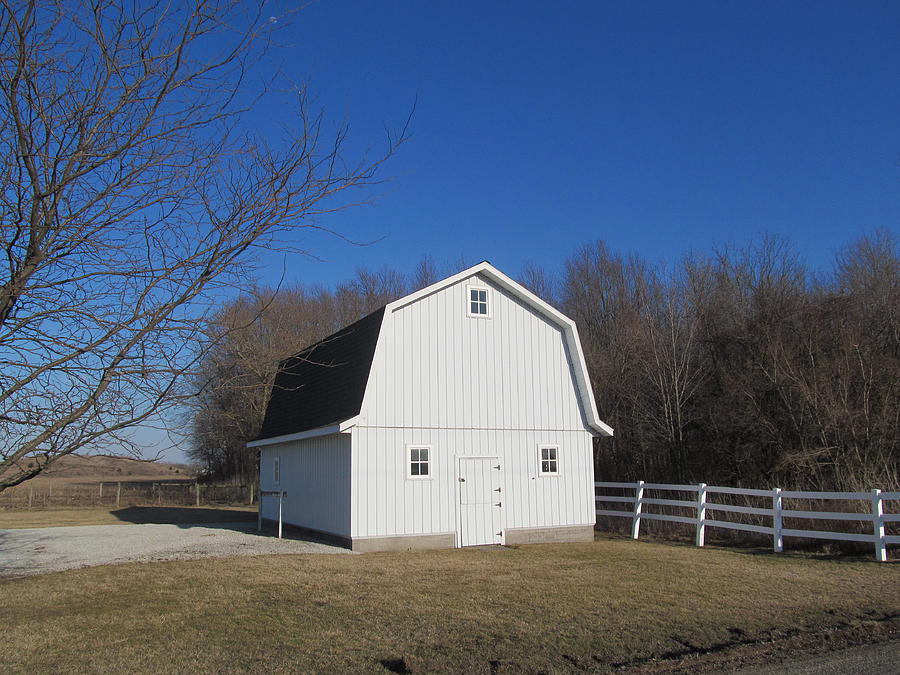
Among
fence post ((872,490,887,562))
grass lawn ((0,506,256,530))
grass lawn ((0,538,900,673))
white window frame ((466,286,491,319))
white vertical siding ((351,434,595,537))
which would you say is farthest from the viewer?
grass lawn ((0,506,256,530))

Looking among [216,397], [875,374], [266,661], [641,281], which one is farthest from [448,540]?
[641,281]

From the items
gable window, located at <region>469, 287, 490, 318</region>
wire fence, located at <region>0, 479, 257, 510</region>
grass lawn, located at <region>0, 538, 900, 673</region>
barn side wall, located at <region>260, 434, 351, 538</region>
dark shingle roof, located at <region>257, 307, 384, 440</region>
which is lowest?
wire fence, located at <region>0, 479, 257, 510</region>

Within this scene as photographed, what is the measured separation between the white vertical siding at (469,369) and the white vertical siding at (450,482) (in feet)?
0.90

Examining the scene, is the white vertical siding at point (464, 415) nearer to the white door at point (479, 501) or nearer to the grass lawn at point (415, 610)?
the white door at point (479, 501)

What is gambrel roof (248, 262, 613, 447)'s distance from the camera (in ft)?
48.3

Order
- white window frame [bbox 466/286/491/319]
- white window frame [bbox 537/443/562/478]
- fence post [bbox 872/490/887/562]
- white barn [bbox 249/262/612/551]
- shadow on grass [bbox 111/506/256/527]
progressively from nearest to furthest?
fence post [bbox 872/490/887/562] → white barn [bbox 249/262/612/551] → white window frame [bbox 466/286/491/319] → white window frame [bbox 537/443/562/478] → shadow on grass [bbox 111/506/256/527]

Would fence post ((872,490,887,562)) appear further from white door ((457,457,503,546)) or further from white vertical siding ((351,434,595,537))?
white door ((457,457,503,546))

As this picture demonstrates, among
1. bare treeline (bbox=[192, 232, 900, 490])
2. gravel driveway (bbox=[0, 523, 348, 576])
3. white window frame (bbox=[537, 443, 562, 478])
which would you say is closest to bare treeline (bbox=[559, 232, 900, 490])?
bare treeline (bbox=[192, 232, 900, 490])

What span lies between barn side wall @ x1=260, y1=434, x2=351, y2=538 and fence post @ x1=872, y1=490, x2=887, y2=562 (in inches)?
371

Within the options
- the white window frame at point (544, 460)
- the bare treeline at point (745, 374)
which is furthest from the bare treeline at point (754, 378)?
the white window frame at point (544, 460)

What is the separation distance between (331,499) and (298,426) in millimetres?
2774

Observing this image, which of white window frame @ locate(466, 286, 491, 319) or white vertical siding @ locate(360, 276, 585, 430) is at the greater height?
white window frame @ locate(466, 286, 491, 319)

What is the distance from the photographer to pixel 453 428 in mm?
15094

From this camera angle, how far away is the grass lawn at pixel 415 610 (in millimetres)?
6520
